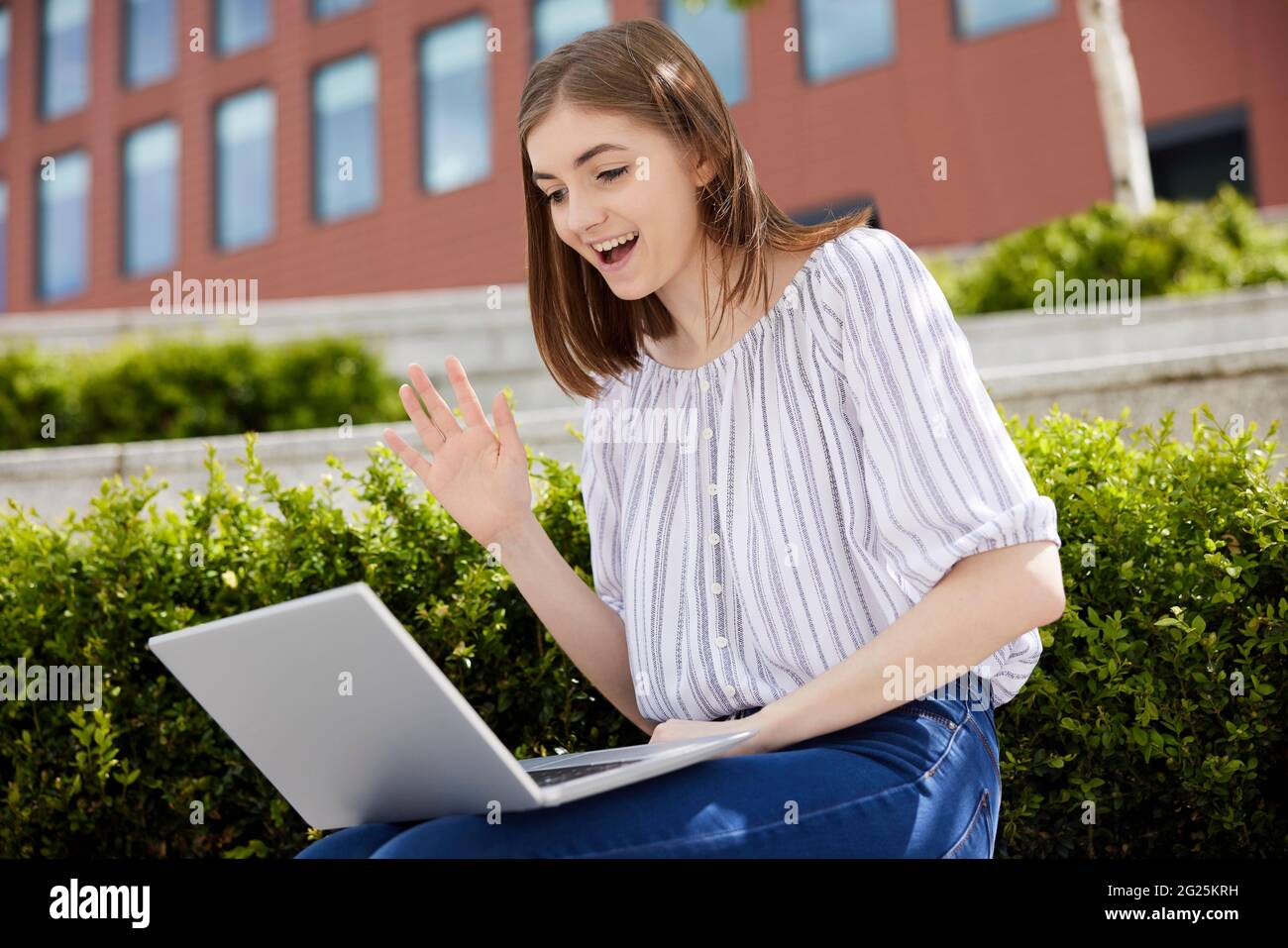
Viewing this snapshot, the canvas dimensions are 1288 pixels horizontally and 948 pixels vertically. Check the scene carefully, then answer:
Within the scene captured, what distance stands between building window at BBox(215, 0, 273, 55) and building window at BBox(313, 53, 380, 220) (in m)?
1.53

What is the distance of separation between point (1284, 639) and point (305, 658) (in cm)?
196

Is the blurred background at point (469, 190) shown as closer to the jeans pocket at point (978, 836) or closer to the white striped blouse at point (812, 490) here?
the white striped blouse at point (812, 490)

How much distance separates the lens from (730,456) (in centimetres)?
237

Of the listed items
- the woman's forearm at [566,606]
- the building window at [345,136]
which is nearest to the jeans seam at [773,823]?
the woman's forearm at [566,606]

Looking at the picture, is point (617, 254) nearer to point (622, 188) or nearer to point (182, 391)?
point (622, 188)

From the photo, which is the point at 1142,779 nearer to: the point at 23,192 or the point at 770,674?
the point at 770,674

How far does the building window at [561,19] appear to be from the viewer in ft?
61.3

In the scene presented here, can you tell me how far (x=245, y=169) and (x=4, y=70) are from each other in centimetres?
610

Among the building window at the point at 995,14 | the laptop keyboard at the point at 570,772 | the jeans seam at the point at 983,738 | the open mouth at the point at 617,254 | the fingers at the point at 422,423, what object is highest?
the building window at the point at 995,14

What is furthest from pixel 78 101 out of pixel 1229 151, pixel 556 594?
pixel 556 594

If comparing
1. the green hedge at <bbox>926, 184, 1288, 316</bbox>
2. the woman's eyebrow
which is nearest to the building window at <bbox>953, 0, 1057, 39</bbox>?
the green hedge at <bbox>926, 184, 1288, 316</bbox>

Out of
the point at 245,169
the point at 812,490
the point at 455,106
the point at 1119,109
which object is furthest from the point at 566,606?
the point at 245,169

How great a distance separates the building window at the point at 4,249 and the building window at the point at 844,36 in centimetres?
1484

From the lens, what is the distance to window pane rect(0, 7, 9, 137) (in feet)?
78.9
